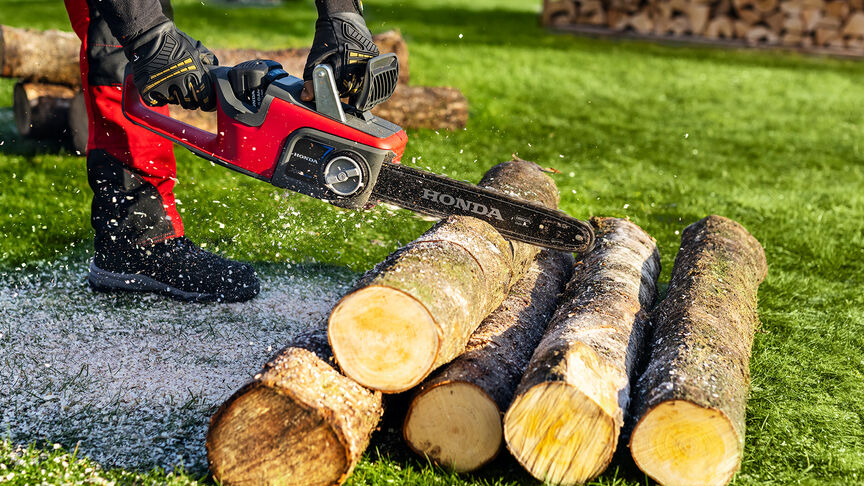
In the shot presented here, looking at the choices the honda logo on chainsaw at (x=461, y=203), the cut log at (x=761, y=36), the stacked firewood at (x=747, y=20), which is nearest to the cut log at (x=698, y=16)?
the stacked firewood at (x=747, y=20)

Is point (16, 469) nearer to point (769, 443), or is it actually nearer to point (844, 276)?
point (769, 443)

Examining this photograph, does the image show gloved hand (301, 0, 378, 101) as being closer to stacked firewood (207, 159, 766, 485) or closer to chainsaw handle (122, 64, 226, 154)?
chainsaw handle (122, 64, 226, 154)

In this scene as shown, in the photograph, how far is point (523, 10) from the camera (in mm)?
15711

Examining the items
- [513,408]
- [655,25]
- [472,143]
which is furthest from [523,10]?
[513,408]

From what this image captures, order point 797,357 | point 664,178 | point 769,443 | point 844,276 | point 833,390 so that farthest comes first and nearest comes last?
1. point 664,178
2. point 844,276
3. point 797,357
4. point 833,390
5. point 769,443

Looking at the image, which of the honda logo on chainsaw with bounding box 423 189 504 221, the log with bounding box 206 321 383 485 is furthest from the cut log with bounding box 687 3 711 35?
the log with bounding box 206 321 383 485

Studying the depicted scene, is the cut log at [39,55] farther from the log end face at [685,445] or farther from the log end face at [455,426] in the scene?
the log end face at [685,445]

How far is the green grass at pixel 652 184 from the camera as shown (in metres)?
2.84

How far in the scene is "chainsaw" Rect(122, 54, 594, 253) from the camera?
2.58 metres

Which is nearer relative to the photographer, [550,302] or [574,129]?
[550,302]

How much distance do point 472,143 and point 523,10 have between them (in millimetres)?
10438

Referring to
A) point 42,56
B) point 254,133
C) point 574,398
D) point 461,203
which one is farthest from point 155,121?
point 42,56

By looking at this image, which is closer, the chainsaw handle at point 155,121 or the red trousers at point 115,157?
the chainsaw handle at point 155,121

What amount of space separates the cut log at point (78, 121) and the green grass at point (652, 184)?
137mm
